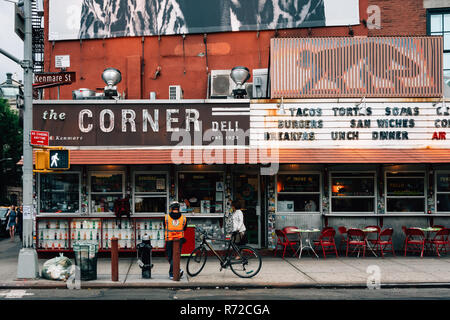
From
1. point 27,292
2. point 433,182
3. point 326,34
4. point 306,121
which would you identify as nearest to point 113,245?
point 27,292

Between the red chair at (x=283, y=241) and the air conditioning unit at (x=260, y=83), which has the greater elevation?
the air conditioning unit at (x=260, y=83)

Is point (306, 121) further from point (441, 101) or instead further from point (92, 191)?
point (92, 191)

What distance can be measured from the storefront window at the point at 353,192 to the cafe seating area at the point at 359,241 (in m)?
0.71

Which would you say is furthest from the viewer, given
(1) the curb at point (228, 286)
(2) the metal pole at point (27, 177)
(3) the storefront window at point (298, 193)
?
(3) the storefront window at point (298, 193)

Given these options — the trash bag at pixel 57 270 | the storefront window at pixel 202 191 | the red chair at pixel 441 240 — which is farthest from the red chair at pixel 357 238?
the trash bag at pixel 57 270

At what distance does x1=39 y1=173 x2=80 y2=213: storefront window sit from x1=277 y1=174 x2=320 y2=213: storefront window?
6.77m

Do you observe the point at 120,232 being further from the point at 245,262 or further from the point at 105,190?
the point at 245,262

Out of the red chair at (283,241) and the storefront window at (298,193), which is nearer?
the red chair at (283,241)

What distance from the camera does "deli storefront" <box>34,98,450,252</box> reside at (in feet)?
46.7

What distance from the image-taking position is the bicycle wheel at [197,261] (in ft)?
36.0

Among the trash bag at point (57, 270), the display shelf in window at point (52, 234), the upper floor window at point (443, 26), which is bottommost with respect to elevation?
the trash bag at point (57, 270)

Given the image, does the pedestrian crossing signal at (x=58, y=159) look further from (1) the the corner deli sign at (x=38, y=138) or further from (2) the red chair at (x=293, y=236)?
(2) the red chair at (x=293, y=236)

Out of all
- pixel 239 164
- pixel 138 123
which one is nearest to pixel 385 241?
pixel 239 164

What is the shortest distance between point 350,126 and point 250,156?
12.1 ft
